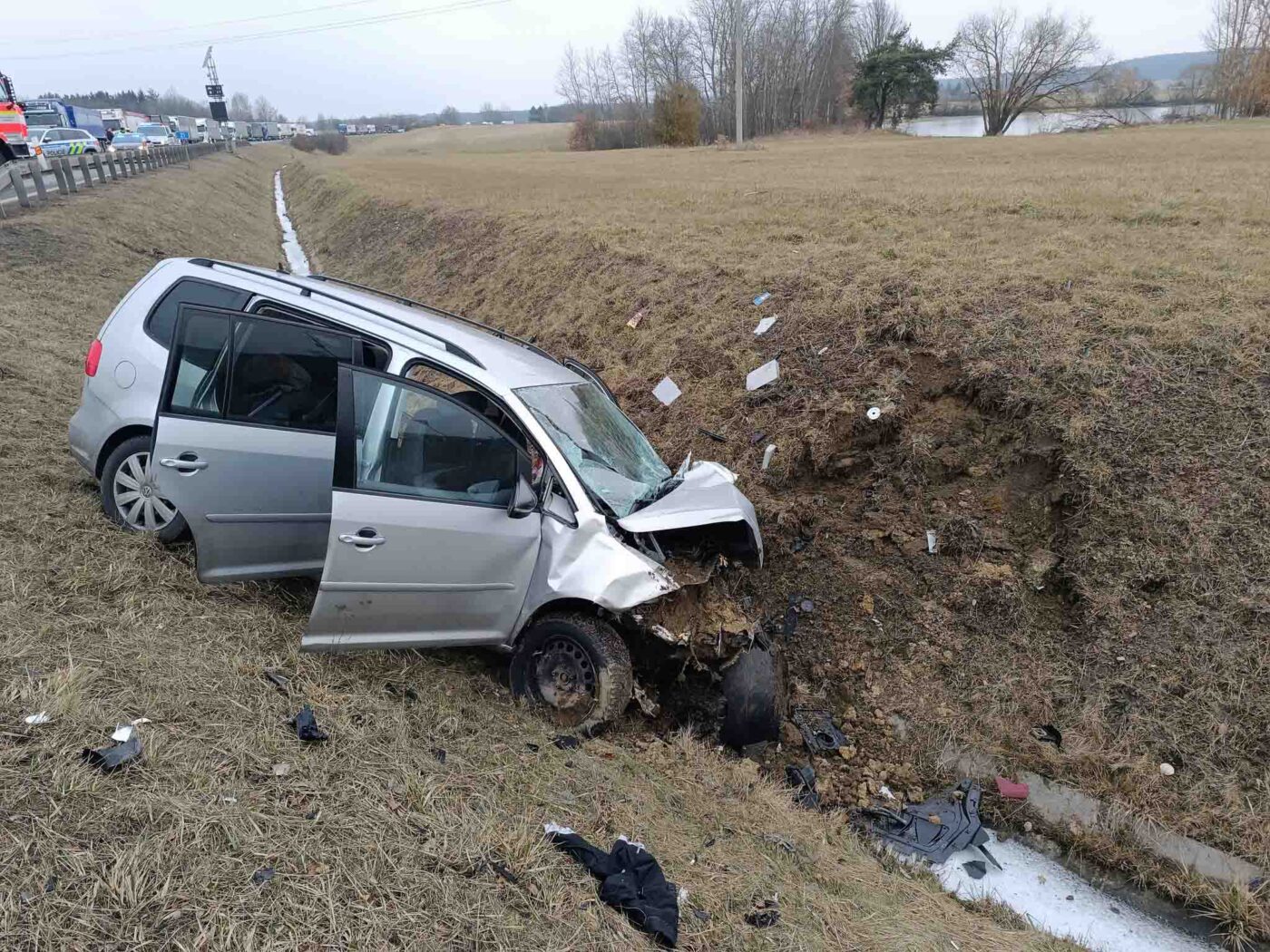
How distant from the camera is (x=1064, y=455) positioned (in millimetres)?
5734

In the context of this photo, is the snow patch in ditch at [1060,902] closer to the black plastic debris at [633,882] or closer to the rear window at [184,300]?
the black plastic debris at [633,882]

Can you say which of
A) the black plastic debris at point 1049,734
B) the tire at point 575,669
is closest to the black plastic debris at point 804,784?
the tire at point 575,669

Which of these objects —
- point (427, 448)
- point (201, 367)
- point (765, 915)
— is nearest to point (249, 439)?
point (201, 367)

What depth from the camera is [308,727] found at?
3373 mm

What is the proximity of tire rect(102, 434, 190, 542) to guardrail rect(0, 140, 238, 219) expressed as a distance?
42.7 feet

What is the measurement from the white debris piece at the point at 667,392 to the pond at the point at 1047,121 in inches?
1905

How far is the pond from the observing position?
54.7m

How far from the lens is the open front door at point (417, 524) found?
3867 mm

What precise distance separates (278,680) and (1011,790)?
4.11 m

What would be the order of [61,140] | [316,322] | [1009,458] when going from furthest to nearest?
1. [61,140]
2. [1009,458]
3. [316,322]

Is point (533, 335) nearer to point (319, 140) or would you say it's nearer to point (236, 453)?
point (236, 453)

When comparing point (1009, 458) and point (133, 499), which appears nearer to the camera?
point (133, 499)

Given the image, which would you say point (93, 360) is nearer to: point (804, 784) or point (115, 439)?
point (115, 439)

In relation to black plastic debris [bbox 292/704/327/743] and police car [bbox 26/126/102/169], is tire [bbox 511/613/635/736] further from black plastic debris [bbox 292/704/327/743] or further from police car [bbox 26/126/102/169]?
police car [bbox 26/126/102/169]
